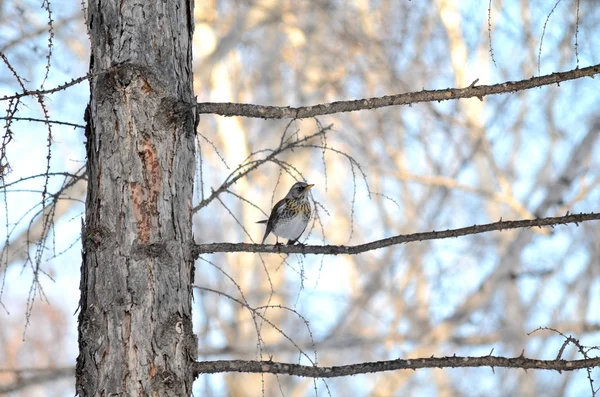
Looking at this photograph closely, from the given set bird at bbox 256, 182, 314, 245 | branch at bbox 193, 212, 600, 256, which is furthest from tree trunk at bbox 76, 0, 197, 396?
bird at bbox 256, 182, 314, 245

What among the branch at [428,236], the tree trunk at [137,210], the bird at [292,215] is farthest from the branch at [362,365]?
the bird at [292,215]

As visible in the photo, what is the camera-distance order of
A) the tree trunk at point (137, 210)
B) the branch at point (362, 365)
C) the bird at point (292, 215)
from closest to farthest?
the tree trunk at point (137, 210)
the branch at point (362, 365)
the bird at point (292, 215)

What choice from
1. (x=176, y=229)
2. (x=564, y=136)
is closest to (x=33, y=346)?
(x=564, y=136)

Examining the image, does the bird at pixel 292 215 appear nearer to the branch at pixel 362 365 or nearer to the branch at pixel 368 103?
the branch at pixel 368 103

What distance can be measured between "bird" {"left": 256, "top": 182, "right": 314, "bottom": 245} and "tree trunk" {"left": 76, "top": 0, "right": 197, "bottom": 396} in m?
2.89

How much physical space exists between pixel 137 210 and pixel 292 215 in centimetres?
307

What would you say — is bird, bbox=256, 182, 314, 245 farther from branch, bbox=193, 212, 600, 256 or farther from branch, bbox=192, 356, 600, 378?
branch, bbox=192, 356, 600, 378

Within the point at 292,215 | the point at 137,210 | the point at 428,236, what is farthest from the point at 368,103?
the point at 292,215

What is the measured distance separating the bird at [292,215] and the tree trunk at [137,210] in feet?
9.47

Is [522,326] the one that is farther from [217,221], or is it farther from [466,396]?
[217,221]

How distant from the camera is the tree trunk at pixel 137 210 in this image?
2430 millimetres

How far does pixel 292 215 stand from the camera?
18.2 feet

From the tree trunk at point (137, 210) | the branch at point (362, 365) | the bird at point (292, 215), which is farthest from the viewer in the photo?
the bird at point (292, 215)

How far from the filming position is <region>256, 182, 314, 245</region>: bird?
555 cm
